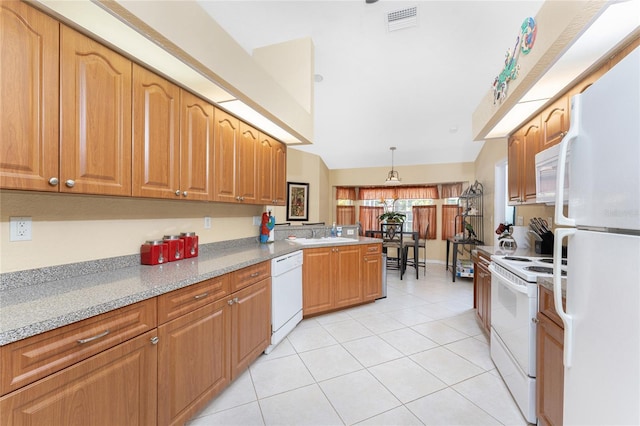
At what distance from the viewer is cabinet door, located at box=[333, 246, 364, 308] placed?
→ 3227 millimetres

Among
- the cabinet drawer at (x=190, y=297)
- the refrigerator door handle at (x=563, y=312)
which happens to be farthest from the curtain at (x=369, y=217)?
the refrigerator door handle at (x=563, y=312)

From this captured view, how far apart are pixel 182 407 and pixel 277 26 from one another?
3.19 m

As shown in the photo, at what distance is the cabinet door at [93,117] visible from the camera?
117cm

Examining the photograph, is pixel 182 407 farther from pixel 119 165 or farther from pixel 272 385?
pixel 119 165

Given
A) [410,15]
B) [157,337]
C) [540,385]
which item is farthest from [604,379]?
[410,15]

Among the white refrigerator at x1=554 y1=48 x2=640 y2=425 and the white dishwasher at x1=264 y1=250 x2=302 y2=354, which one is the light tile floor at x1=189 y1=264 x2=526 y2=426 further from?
the white refrigerator at x1=554 y1=48 x2=640 y2=425

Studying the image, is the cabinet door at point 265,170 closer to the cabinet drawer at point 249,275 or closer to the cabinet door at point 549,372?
the cabinet drawer at point 249,275

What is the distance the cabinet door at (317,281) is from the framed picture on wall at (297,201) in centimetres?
266

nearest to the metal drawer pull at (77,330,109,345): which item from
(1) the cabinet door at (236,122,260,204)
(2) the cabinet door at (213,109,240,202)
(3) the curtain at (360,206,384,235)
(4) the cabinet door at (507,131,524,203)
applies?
(2) the cabinet door at (213,109,240,202)

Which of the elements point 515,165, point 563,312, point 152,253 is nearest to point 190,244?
point 152,253

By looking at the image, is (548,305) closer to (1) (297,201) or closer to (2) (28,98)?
(2) (28,98)

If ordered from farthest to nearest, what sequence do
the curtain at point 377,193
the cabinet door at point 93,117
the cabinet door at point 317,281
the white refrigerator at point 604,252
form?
the curtain at point 377,193, the cabinet door at point 317,281, the cabinet door at point 93,117, the white refrigerator at point 604,252

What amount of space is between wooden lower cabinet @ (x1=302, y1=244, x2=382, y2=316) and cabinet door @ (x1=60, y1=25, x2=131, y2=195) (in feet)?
6.52

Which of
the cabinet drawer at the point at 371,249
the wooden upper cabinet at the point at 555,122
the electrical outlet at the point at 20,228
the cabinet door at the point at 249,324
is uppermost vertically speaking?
the wooden upper cabinet at the point at 555,122
